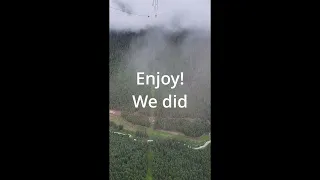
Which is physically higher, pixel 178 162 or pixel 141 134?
pixel 141 134

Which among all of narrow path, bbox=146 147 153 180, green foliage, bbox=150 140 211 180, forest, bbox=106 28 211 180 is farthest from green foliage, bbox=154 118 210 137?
narrow path, bbox=146 147 153 180

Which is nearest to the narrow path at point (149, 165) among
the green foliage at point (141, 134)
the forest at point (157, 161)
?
the forest at point (157, 161)

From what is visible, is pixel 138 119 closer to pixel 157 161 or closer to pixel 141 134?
pixel 141 134

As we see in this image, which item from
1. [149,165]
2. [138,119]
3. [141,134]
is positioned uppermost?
[138,119]

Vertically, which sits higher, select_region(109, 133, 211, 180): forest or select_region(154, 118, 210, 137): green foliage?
select_region(154, 118, 210, 137): green foliage

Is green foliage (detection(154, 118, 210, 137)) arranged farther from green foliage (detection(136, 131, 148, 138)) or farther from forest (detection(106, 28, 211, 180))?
green foliage (detection(136, 131, 148, 138))

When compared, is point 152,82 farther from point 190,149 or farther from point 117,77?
point 190,149

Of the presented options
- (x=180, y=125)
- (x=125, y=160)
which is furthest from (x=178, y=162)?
(x=125, y=160)

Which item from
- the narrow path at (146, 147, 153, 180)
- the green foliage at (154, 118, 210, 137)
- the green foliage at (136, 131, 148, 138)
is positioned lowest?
the narrow path at (146, 147, 153, 180)

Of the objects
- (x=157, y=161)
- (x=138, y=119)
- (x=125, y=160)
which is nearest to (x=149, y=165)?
(x=157, y=161)

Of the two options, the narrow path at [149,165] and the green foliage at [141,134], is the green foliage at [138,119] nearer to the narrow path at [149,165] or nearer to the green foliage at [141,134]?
the green foliage at [141,134]

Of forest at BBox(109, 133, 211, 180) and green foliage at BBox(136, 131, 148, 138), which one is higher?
green foliage at BBox(136, 131, 148, 138)

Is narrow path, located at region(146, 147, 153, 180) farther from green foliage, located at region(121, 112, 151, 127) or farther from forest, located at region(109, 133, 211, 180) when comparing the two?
green foliage, located at region(121, 112, 151, 127)
